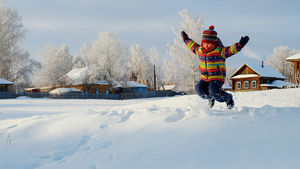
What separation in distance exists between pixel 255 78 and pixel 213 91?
98.1ft

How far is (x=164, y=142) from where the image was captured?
3.05 meters

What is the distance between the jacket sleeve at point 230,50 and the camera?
4043mm

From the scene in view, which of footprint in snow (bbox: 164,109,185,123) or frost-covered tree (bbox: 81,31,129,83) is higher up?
frost-covered tree (bbox: 81,31,129,83)

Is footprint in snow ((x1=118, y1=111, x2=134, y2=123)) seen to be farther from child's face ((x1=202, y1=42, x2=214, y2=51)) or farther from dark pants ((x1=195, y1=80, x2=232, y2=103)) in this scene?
child's face ((x1=202, y1=42, x2=214, y2=51))

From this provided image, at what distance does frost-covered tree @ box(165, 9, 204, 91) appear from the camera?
24172 mm

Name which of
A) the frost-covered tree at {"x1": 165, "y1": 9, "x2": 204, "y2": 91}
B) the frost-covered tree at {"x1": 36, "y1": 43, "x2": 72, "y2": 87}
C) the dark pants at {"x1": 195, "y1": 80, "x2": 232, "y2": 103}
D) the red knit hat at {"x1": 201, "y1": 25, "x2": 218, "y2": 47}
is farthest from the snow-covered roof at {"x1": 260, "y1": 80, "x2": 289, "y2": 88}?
the frost-covered tree at {"x1": 36, "y1": 43, "x2": 72, "y2": 87}

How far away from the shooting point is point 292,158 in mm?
2406

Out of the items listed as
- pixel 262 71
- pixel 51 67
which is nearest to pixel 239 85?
pixel 262 71

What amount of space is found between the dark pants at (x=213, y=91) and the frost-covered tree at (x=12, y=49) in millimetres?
34460

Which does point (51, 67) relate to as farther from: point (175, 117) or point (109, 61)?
point (175, 117)

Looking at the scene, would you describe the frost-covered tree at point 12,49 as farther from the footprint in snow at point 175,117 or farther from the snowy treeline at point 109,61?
the footprint in snow at point 175,117

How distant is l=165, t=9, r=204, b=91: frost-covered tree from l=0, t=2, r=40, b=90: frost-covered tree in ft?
73.3

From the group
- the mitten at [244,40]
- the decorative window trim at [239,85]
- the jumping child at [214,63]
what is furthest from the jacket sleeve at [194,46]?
the decorative window trim at [239,85]

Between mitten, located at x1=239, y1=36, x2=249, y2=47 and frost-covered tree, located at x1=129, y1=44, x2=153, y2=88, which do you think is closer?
mitten, located at x1=239, y1=36, x2=249, y2=47
